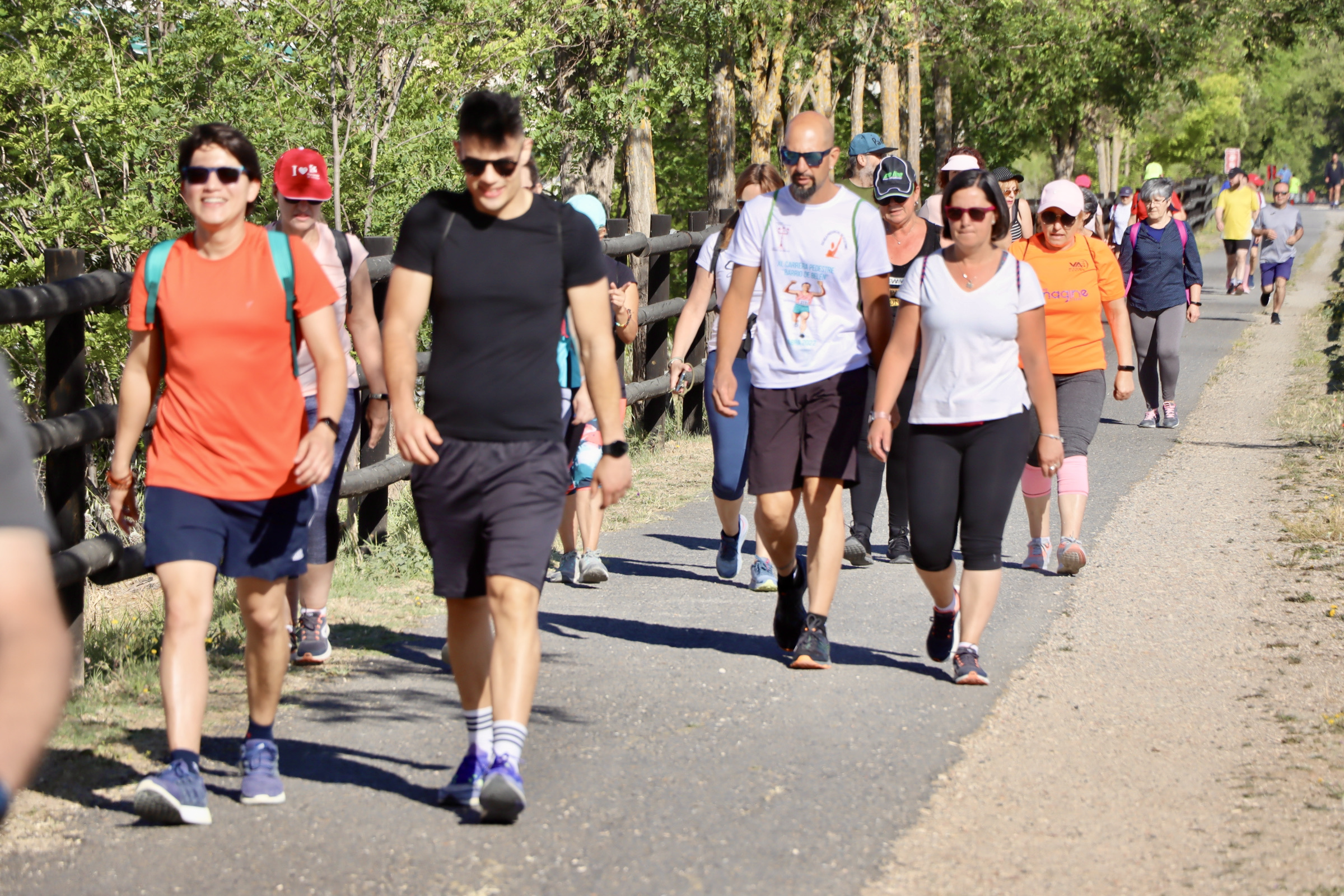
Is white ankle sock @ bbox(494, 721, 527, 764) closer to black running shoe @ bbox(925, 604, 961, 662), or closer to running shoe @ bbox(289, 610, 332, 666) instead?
running shoe @ bbox(289, 610, 332, 666)

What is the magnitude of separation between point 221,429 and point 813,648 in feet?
8.34

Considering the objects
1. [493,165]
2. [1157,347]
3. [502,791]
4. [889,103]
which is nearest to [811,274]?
[493,165]

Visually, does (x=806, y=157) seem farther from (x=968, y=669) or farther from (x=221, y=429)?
(x=221, y=429)

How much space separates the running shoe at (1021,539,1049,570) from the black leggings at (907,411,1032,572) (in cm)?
224

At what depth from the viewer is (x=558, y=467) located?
451 cm

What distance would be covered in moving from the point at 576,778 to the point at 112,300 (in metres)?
2.39

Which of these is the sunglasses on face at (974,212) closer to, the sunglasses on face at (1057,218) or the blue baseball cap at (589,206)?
the blue baseball cap at (589,206)

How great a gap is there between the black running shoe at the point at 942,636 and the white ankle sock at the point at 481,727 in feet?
6.91

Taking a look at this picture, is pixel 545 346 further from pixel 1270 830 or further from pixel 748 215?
pixel 1270 830

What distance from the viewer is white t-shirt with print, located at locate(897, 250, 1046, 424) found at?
5797 millimetres

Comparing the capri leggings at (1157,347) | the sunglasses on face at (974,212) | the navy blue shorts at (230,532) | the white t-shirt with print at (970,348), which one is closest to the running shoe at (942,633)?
the white t-shirt with print at (970,348)

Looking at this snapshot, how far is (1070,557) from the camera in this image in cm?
785

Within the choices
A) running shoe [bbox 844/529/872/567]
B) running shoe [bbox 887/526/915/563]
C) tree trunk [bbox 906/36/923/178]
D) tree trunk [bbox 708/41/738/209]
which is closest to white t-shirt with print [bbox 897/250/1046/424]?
running shoe [bbox 844/529/872/567]

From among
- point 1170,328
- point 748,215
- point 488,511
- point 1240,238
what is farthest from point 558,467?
point 1240,238
